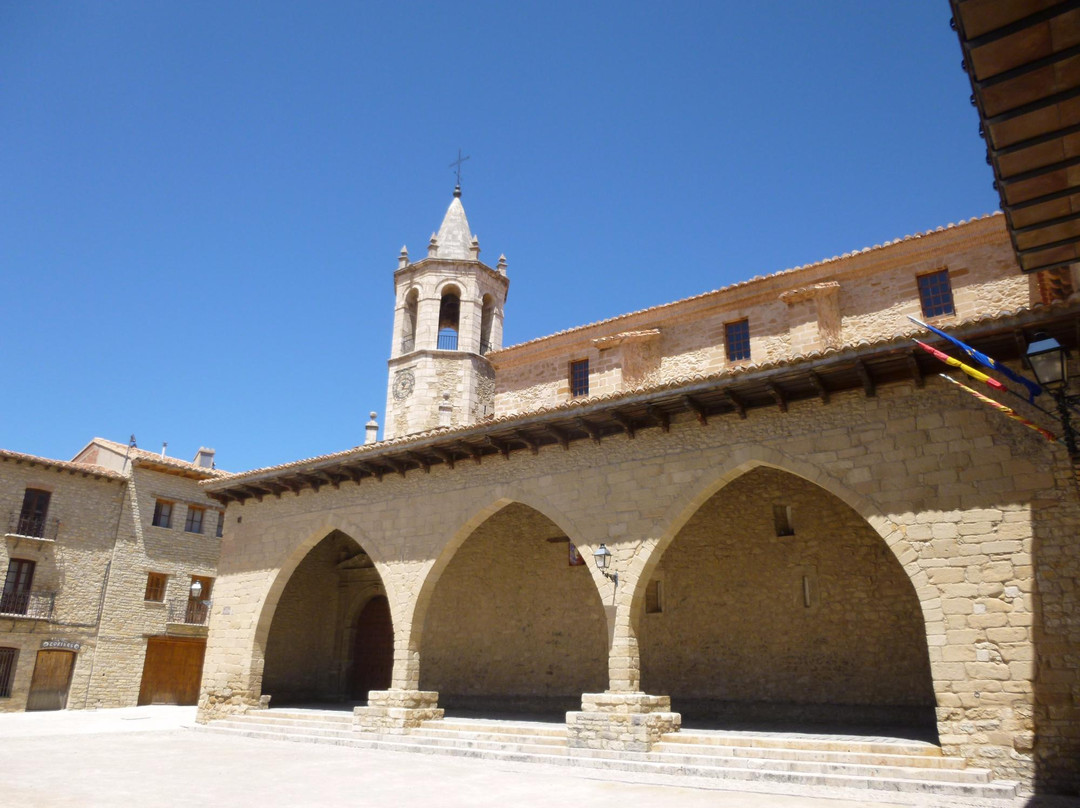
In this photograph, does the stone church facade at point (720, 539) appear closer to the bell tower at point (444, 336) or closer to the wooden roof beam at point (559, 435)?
the wooden roof beam at point (559, 435)

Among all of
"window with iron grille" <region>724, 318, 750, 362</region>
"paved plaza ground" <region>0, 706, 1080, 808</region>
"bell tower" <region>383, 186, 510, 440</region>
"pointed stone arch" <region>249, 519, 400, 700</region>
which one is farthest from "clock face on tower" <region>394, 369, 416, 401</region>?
"paved plaza ground" <region>0, 706, 1080, 808</region>

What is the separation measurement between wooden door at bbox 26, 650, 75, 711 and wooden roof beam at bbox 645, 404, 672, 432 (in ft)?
63.8

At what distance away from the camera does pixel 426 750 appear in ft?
38.9

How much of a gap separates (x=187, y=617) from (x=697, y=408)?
20.2 m

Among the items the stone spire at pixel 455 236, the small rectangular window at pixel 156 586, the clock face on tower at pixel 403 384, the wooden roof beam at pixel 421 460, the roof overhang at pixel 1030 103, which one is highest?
the stone spire at pixel 455 236

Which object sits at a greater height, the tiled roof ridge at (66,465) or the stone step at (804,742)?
the tiled roof ridge at (66,465)

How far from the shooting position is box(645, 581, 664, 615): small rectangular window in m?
14.6

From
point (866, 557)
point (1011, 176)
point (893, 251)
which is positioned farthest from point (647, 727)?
point (893, 251)

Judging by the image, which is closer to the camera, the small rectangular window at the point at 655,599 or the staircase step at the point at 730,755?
the staircase step at the point at 730,755

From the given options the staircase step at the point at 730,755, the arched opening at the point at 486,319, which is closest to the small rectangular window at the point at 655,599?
the staircase step at the point at 730,755

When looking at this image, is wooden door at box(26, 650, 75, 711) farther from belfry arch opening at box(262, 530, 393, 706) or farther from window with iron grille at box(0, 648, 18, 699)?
belfry arch opening at box(262, 530, 393, 706)

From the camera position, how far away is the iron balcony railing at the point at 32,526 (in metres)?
21.3

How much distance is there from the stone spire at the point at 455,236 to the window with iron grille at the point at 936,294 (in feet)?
46.2

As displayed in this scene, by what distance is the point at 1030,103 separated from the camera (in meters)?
4.42
